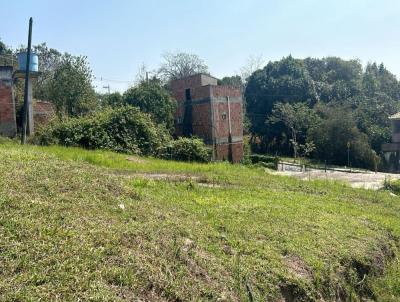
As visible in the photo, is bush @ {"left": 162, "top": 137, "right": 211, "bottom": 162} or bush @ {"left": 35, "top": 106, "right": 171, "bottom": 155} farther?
bush @ {"left": 162, "top": 137, "right": 211, "bottom": 162}

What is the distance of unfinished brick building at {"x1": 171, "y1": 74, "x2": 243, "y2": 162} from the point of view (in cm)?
2975

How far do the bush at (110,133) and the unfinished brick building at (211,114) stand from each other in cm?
781

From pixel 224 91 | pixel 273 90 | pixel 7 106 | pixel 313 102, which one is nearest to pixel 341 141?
pixel 313 102

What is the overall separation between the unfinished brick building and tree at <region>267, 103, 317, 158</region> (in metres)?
9.82

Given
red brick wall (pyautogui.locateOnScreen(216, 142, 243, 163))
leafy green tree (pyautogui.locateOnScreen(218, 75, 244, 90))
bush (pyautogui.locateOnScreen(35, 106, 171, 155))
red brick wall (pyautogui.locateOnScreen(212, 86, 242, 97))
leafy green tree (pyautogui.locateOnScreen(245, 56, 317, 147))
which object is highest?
leafy green tree (pyautogui.locateOnScreen(218, 75, 244, 90))

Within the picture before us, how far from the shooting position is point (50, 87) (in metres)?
26.8

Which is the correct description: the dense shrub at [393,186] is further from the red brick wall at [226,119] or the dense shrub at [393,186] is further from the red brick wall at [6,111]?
the red brick wall at [6,111]

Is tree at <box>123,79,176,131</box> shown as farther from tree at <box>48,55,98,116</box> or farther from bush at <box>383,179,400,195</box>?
bush at <box>383,179,400,195</box>

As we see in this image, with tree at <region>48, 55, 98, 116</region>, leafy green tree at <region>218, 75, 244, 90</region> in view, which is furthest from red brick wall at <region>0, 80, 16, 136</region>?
leafy green tree at <region>218, 75, 244, 90</region>

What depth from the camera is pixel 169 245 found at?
4.76 metres

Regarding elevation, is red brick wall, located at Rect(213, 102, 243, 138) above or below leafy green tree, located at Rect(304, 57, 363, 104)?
below

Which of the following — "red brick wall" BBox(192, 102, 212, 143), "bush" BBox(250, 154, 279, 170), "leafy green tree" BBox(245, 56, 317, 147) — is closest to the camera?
"bush" BBox(250, 154, 279, 170)

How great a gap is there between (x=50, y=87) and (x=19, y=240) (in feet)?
81.1

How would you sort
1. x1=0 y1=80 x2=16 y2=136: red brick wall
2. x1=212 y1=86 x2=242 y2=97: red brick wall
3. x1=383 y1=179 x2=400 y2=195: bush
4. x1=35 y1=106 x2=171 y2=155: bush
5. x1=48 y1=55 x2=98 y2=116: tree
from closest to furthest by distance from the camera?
x1=383 y1=179 x2=400 y2=195: bush → x1=35 y1=106 x2=171 y2=155: bush → x1=0 y1=80 x2=16 y2=136: red brick wall → x1=48 y1=55 x2=98 y2=116: tree → x1=212 y1=86 x2=242 y2=97: red brick wall
